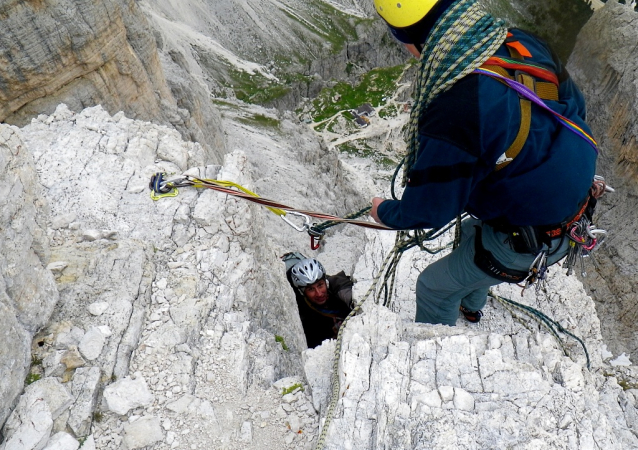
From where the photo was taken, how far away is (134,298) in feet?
13.0

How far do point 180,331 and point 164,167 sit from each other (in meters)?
2.42

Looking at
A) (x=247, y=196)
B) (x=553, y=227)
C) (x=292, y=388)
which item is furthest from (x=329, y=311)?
(x=553, y=227)

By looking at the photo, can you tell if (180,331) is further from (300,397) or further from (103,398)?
(300,397)

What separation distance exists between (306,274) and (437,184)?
13.4ft

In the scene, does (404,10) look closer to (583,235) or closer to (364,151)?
(583,235)

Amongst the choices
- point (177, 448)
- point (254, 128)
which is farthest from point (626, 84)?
point (177, 448)

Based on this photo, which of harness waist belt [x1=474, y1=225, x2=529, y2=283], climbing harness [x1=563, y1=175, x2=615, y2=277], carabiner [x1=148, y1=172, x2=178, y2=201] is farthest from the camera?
carabiner [x1=148, y1=172, x2=178, y2=201]

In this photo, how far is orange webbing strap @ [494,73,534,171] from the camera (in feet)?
9.50

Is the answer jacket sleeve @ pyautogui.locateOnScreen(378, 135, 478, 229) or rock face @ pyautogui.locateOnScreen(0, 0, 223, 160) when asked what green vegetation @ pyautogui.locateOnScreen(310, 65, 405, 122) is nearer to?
rock face @ pyautogui.locateOnScreen(0, 0, 223, 160)

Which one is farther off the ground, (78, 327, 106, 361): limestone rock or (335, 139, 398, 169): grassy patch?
(78, 327, 106, 361): limestone rock

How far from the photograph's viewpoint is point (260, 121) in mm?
26297

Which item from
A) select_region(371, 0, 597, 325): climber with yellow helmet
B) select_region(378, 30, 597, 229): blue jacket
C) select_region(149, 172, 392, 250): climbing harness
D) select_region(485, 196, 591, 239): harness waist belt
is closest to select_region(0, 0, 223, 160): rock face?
select_region(149, 172, 392, 250): climbing harness

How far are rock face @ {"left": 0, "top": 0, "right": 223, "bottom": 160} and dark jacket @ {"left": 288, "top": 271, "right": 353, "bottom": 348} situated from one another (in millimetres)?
8448

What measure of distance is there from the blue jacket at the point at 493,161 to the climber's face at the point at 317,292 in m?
3.40
